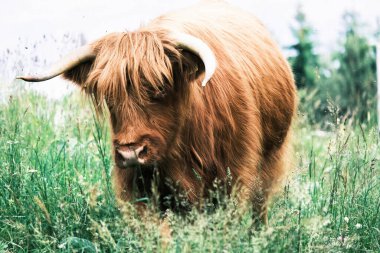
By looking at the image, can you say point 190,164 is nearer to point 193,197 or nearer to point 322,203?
point 193,197

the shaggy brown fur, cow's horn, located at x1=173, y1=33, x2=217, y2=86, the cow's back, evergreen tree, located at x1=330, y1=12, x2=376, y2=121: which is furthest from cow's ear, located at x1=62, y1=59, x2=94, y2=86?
evergreen tree, located at x1=330, y1=12, x2=376, y2=121

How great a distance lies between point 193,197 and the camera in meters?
4.76

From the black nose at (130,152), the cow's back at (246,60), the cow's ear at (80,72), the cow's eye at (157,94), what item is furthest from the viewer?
the cow's back at (246,60)

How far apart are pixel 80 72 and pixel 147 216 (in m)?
1.29

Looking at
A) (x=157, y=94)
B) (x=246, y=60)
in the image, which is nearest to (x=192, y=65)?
(x=157, y=94)

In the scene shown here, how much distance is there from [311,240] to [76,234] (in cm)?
138

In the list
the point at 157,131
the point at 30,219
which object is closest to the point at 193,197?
the point at 157,131

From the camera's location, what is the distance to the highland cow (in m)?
4.38

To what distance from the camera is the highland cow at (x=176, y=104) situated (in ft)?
14.4

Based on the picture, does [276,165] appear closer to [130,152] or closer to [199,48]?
[199,48]

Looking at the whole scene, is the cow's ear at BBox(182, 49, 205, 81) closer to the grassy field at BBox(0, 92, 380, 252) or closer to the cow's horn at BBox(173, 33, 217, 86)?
the cow's horn at BBox(173, 33, 217, 86)

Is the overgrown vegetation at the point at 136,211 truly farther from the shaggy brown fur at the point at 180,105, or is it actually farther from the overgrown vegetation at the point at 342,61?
the overgrown vegetation at the point at 342,61

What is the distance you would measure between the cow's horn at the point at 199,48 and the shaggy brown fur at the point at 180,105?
6cm

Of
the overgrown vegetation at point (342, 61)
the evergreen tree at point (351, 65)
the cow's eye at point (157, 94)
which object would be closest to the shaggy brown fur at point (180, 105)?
the cow's eye at point (157, 94)
